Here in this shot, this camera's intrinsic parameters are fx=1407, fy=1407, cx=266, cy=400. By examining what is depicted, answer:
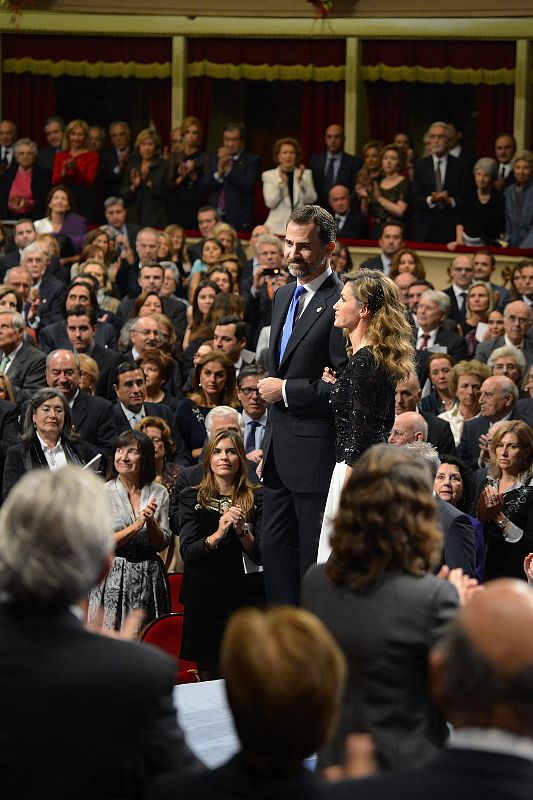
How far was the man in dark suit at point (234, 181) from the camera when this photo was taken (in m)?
11.1

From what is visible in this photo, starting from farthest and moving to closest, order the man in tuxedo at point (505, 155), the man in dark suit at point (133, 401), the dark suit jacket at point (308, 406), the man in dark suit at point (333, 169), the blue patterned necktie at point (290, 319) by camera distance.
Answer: the man in dark suit at point (333, 169), the man in tuxedo at point (505, 155), the man in dark suit at point (133, 401), the blue patterned necktie at point (290, 319), the dark suit jacket at point (308, 406)

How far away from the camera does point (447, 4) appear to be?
1227 centimetres

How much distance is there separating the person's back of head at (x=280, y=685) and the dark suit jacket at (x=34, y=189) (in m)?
9.77

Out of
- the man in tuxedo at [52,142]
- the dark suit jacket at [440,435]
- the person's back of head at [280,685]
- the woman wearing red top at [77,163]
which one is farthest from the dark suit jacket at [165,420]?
the person's back of head at [280,685]

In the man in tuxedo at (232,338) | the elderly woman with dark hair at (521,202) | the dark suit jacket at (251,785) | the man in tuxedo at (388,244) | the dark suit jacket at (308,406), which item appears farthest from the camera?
the elderly woman with dark hair at (521,202)

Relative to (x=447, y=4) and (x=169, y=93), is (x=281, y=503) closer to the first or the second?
(x=447, y=4)

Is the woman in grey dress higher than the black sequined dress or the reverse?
the reverse

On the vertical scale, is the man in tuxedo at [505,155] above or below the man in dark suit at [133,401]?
above

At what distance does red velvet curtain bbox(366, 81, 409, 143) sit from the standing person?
9.18 m

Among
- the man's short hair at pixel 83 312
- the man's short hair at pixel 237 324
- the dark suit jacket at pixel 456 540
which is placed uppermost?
the man's short hair at pixel 83 312

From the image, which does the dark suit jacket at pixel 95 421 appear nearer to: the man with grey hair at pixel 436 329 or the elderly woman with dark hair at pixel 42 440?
the elderly woman with dark hair at pixel 42 440

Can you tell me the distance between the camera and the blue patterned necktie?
4.56 m

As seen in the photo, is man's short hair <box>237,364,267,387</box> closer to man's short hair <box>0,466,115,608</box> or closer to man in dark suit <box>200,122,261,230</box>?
man in dark suit <box>200,122,261,230</box>

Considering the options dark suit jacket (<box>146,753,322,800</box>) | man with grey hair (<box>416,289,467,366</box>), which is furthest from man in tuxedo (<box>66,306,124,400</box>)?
dark suit jacket (<box>146,753,322,800</box>)
